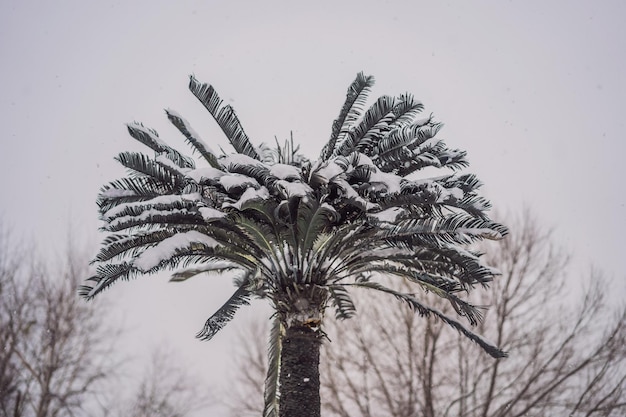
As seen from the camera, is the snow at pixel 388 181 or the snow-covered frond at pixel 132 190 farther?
the snow-covered frond at pixel 132 190

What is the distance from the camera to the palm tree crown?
295 inches

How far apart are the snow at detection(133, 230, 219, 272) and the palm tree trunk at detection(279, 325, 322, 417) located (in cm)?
174

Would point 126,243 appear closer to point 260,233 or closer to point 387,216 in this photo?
point 260,233

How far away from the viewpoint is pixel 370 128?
8727 mm

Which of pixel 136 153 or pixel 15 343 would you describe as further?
pixel 15 343

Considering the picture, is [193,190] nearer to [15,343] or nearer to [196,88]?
[196,88]

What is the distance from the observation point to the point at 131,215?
302 inches

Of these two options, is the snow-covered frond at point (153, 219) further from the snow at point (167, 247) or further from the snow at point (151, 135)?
the snow at point (151, 135)

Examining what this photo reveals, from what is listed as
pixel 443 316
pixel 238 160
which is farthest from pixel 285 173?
pixel 443 316

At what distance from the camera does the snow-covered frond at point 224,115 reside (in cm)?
849

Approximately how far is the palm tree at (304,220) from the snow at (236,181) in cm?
2

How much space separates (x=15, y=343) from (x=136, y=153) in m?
15.5

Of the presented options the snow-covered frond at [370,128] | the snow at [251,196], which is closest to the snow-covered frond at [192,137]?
the snow at [251,196]

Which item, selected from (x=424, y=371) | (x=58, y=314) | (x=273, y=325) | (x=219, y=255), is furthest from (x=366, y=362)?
(x=219, y=255)
